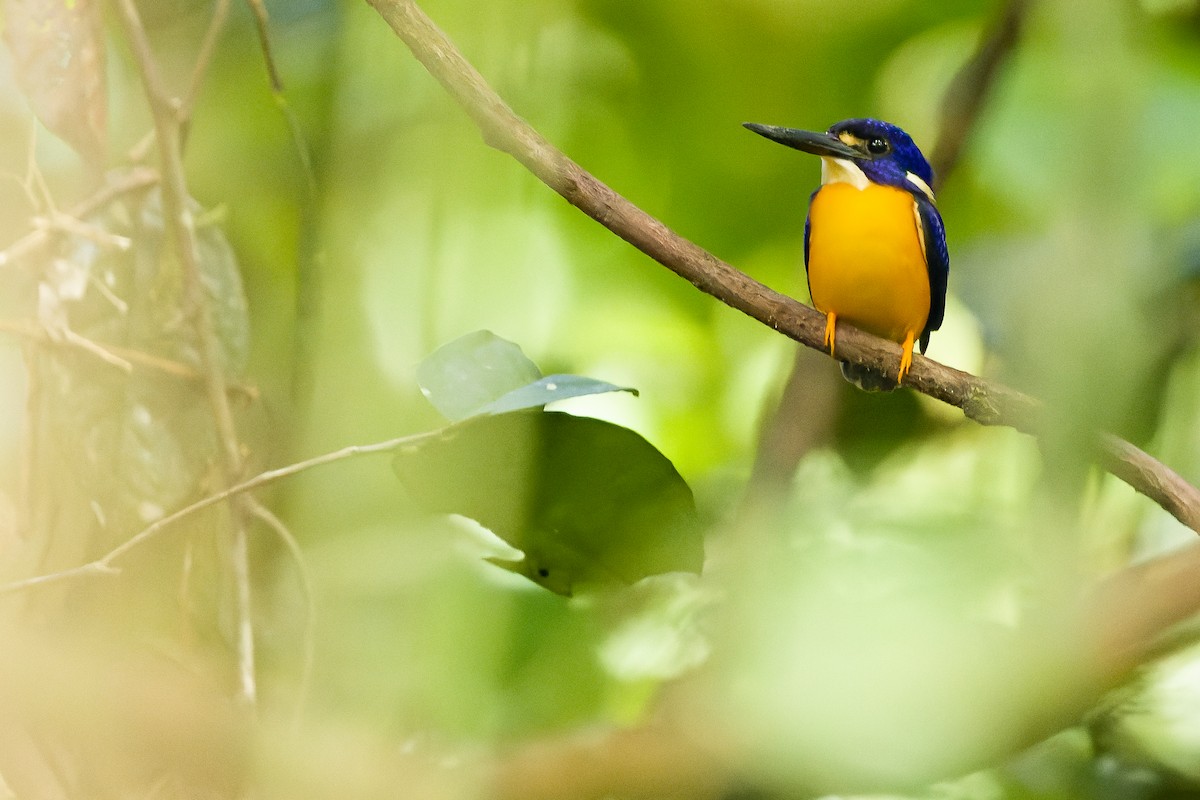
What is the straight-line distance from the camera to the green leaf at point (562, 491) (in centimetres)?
45

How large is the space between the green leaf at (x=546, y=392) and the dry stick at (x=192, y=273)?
0.49 ft

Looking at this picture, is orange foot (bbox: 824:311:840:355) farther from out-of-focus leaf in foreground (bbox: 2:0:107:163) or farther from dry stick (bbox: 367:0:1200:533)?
out-of-focus leaf in foreground (bbox: 2:0:107:163)

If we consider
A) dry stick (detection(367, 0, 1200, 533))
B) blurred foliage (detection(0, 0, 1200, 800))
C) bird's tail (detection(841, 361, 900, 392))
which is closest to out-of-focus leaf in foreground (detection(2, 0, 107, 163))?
blurred foliage (detection(0, 0, 1200, 800))

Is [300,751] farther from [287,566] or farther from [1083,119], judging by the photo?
[1083,119]

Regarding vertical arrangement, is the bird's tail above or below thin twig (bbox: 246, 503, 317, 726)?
above

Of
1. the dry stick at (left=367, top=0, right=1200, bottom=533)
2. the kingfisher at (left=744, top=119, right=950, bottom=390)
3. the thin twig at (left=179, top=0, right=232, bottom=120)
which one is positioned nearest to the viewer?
the dry stick at (left=367, top=0, right=1200, bottom=533)

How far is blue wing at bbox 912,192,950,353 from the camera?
2.14 ft

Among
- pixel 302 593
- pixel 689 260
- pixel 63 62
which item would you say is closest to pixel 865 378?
pixel 689 260

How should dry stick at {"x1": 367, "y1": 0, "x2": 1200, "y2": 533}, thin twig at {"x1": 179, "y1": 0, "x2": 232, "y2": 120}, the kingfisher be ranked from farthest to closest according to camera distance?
the kingfisher < thin twig at {"x1": 179, "y1": 0, "x2": 232, "y2": 120} < dry stick at {"x1": 367, "y1": 0, "x2": 1200, "y2": 533}

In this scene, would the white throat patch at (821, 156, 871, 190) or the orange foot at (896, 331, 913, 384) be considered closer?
the orange foot at (896, 331, 913, 384)

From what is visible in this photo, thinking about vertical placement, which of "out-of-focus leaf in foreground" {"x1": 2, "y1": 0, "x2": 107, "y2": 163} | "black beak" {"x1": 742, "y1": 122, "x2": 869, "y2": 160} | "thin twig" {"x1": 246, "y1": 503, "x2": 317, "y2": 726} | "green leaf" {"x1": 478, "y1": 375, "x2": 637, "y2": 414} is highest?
"black beak" {"x1": 742, "y1": 122, "x2": 869, "y2": 160}

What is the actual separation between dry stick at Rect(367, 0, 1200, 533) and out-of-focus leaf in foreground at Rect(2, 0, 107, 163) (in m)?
0.16

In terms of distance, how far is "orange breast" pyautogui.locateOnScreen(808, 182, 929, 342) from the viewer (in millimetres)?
644

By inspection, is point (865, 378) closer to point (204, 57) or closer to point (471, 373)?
point (471, 373)
